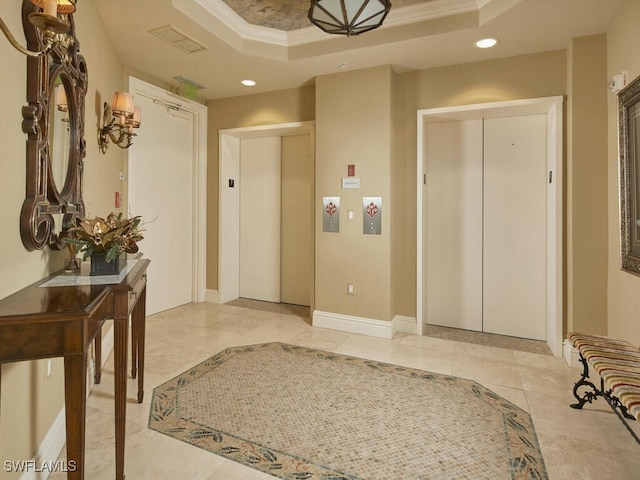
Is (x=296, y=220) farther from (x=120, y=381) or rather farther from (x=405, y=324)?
(x=120, y=381)

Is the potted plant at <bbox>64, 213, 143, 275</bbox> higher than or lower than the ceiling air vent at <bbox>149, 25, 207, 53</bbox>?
lower

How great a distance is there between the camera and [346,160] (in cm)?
391

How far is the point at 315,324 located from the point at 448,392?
180 centimetres

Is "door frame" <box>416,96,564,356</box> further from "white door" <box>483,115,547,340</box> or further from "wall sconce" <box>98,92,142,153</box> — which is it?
"wall sconce" <box>98,92,142,153</box>

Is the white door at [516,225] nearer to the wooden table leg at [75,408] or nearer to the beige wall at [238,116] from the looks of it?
the beige wall at [238,116]

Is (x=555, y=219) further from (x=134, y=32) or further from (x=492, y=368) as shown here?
(x=134, y=32)

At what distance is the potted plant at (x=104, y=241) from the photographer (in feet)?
5.92

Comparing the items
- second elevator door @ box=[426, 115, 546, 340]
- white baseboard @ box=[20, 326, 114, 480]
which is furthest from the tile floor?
second elevator door @ box=[426, 115, 546, 340]

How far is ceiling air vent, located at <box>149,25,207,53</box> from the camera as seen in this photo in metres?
3.09

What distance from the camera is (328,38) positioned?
347 cm

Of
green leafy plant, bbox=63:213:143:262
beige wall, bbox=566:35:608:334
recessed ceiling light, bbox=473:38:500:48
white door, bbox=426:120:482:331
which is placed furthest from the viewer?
white door, bbox=426:120:482:331

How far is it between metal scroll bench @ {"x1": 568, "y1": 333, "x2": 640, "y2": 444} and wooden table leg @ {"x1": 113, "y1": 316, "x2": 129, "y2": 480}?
2.23m

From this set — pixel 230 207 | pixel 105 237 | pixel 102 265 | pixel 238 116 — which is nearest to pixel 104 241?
pixel 105 237

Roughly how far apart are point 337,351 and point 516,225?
2.24 m
